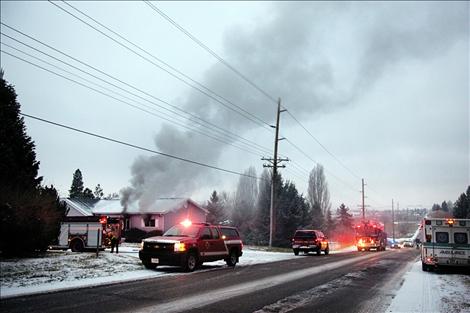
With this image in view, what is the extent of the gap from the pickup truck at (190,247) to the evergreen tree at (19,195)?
516 cm

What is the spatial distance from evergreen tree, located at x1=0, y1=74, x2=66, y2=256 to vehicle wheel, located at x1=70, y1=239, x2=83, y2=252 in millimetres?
2687

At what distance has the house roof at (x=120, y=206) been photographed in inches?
1898

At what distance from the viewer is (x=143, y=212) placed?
47.8 metres

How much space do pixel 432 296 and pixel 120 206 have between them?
43.0m

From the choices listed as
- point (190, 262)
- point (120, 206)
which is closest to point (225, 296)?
point (190, 262)

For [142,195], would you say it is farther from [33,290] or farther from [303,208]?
[33,290]

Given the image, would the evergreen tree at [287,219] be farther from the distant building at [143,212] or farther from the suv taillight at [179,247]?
the suv taillight at [179,247]

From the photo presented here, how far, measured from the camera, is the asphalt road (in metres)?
8.90

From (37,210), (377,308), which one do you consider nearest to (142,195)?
(37,210)

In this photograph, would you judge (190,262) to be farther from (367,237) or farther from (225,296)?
(367,237)

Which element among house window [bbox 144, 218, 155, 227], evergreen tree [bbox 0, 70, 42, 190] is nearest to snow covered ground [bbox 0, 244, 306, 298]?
evergreen tree [bbox 0, 70, 42, 190]

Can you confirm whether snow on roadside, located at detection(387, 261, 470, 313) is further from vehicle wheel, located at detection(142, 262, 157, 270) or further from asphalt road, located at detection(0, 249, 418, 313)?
vehicle wheel, located at detection(142, 262, 157, 270)

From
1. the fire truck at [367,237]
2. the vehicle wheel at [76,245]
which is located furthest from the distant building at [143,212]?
the vehicle wheel at [76,245]

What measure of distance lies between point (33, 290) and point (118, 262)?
21.7 ft
